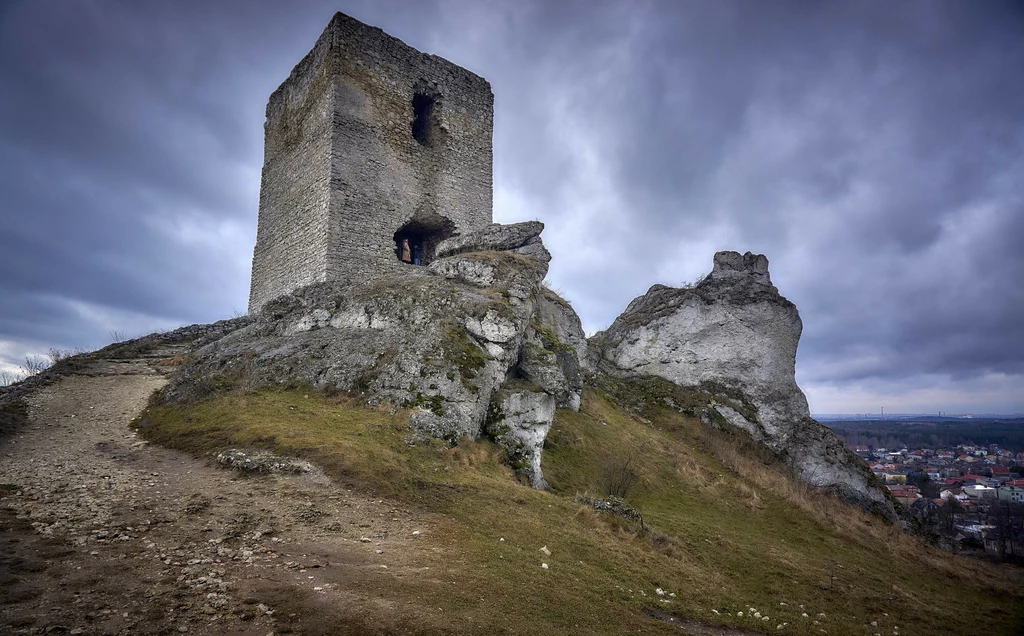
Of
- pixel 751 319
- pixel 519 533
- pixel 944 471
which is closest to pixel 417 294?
pixel 519 533

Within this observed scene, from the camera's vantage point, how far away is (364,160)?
22.6 m

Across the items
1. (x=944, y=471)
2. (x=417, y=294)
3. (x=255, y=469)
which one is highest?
(x=417, y=294)

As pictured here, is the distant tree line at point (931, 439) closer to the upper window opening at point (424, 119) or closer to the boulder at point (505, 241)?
the upper window opening at point (424, 119)

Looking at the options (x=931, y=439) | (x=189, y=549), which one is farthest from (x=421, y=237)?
(x=931, y=439)

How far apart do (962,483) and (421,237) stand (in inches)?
2926

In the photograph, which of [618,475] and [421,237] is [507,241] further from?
[618,475]

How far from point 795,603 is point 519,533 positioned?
4582mm

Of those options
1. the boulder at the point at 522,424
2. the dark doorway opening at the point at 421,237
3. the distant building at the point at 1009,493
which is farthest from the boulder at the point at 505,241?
the distant building at the point at 1009,493

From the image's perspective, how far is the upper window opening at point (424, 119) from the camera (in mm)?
25172

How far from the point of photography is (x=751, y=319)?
25047 mm

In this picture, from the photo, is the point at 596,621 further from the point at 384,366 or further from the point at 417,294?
the point at 417,294

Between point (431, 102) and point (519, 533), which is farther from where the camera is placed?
point (431, 102)

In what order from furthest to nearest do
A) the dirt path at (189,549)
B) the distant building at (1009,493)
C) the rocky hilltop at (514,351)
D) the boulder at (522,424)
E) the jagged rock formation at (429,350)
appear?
1. the distant building at (1009,493)
2. the rocky hilltop at (514,351)
3. the jagged rock formation at (429,350)
4. the boulder at (522,424)
5. the dirt path at (189,549)

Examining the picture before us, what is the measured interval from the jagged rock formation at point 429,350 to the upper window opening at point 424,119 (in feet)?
33.5
